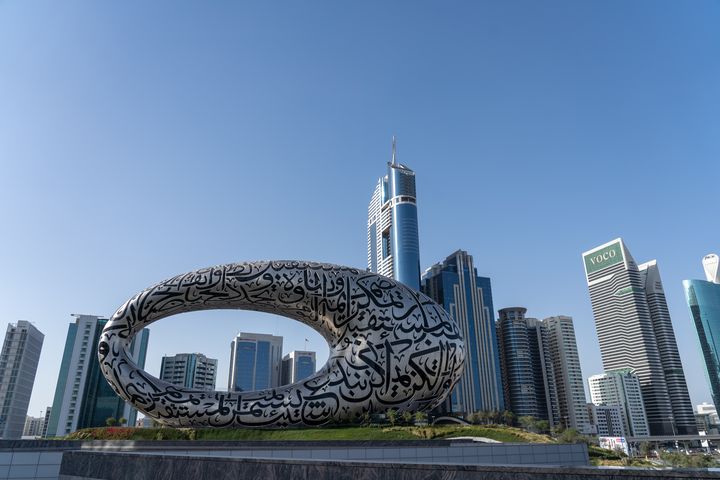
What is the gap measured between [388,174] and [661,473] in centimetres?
10095

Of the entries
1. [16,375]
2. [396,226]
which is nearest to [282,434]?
[16,375]

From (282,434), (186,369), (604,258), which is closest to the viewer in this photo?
(282,434)

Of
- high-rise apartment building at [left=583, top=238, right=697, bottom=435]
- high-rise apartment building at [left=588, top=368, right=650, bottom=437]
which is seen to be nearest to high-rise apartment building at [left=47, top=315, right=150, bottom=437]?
high-rise apartment building at [left=588, top=368, right=650, bottom=437]

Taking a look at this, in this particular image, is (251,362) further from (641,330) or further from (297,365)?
(641,330)

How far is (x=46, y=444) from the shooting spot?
16156 mm

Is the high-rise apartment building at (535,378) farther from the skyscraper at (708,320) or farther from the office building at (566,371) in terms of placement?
the skyscraper at (708,320)

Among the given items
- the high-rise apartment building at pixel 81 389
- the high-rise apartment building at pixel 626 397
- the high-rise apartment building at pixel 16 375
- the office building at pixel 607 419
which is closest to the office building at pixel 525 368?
the office building at pixel 607 419

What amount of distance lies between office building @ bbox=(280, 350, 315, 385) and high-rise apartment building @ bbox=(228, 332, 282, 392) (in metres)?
4.27

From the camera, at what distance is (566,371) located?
372 ft

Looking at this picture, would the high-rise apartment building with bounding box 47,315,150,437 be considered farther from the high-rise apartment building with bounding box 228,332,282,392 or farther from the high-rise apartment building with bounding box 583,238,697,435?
the high-rise apartment building with bounding box 583,238,697,435

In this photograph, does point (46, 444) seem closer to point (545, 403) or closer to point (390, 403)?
point (390, 403)

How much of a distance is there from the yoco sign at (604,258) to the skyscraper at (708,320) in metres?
20.2

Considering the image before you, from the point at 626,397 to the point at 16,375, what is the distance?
4682 inches

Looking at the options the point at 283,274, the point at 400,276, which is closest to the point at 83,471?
the point at 283,274
